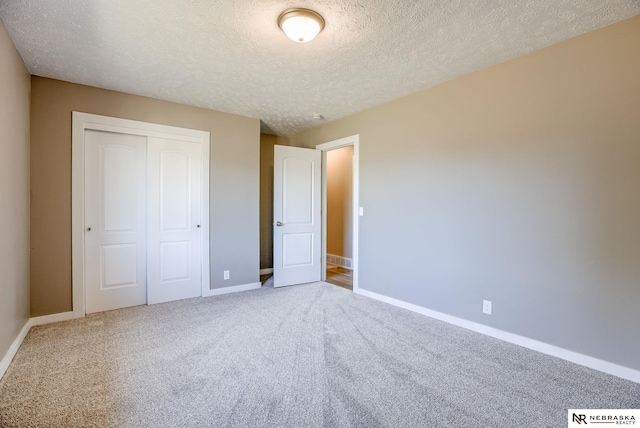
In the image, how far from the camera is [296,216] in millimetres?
4461

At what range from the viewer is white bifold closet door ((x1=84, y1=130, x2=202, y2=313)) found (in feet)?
10.6

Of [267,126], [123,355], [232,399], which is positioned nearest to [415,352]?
[232,399]

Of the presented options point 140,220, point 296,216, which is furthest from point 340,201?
point 140,220

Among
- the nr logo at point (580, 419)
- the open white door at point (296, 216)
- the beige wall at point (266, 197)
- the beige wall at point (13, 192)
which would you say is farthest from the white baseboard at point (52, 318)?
the nr logo at point (580, 419)

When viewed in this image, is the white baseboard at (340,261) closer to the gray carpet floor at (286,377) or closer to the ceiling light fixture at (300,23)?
the gray carpet floor at (286,377)

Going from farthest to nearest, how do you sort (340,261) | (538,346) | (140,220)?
(340,261) < (140,220) < (538,346)

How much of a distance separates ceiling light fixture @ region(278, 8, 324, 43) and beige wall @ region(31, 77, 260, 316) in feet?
7.28

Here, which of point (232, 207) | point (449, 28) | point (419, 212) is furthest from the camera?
point (232, 207)

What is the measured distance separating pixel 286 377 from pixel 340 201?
14.0ft

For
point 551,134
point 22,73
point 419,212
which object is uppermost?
point 22,73

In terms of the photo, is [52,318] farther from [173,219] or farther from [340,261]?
[340,261]

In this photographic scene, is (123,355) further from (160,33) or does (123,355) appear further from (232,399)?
(160,33)

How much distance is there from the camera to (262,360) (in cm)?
222

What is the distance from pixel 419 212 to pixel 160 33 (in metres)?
2.90
